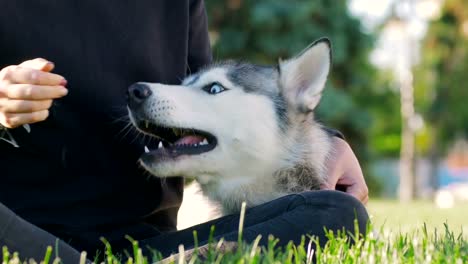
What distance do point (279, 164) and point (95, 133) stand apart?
81 centimetres

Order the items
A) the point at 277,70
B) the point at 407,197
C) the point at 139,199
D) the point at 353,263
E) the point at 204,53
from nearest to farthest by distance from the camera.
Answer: the point at 353,263 < the point at 139,199 < the point at 277,70 < the point at 204,53 < the point at 407,197

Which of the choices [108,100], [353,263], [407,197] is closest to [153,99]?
[108,100]

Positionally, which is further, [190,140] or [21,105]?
[190,140]

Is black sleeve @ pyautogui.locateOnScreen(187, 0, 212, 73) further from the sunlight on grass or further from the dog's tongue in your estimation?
the sunlight on grass

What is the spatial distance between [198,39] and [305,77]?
62 centimetres

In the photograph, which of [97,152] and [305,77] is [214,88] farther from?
[97,152]

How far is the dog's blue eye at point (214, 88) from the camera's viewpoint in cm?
377

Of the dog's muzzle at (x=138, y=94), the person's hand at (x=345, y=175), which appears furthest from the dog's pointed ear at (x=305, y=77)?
the dog's muzzle at (x=138, y=94)

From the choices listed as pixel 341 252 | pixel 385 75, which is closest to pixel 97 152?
pixel 341 252

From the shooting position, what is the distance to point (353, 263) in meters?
2.72

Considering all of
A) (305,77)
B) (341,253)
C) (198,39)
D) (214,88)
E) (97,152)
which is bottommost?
(341,253)

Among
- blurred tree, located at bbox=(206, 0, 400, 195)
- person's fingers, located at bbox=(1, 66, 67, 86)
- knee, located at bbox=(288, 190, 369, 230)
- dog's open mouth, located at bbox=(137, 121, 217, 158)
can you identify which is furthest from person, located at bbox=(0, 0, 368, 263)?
blurred tree, located at bbox=(206, 0, 400, 195)

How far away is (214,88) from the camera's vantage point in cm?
378

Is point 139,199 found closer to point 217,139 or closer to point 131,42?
point 217,139
